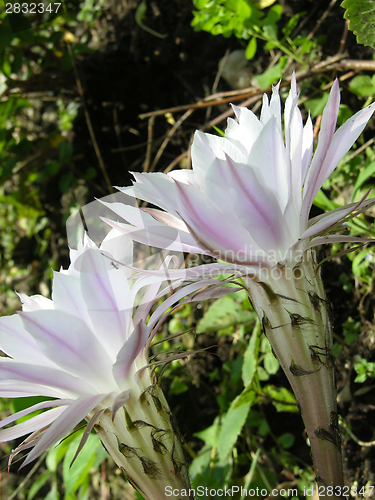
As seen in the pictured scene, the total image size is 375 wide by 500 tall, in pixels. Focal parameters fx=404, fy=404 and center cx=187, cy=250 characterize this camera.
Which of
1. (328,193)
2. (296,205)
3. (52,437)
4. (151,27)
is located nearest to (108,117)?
(151,27)

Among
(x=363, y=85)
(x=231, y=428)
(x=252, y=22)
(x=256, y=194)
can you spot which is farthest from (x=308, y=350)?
(x=252, y=22)

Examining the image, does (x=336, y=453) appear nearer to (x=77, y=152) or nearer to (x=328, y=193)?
(x=328, y=193)

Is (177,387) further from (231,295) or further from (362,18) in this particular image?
(362,18)

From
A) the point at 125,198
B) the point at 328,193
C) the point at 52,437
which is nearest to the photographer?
the point at 52,437

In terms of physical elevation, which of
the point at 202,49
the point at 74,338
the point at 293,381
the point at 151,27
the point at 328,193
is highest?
the point at 151,27

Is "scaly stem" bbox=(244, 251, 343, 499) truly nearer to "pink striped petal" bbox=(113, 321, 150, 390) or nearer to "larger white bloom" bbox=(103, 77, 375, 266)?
"larger white bloom" bbox=(103, 77, 375, 266)

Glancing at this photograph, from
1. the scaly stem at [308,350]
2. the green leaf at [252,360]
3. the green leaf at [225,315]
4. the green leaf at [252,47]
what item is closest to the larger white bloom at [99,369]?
Result: the scaly stem at [308,350]
